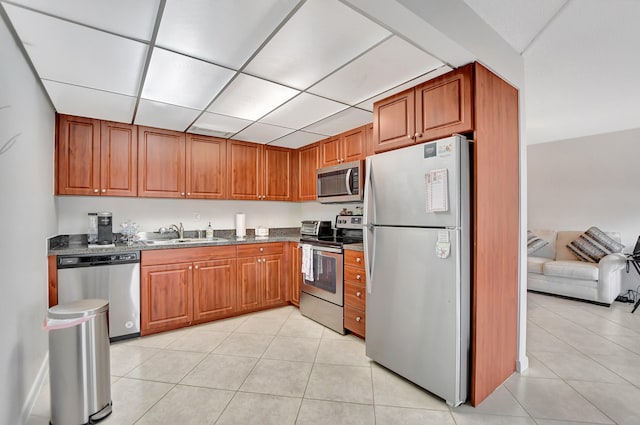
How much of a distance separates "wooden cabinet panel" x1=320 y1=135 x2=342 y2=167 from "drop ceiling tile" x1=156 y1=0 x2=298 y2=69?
76.1 inches

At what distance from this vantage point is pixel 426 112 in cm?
215

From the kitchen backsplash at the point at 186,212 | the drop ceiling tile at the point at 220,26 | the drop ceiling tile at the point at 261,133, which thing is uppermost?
the drop ceiling tile at the point at 220,26

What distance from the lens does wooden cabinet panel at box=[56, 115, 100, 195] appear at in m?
2.92

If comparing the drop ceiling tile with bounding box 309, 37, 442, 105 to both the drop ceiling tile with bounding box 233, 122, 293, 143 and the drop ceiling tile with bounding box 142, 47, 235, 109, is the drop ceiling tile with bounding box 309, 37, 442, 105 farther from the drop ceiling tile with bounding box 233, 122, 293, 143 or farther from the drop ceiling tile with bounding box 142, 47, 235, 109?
the drop ceiling tile with bounding box 233, 122, 293, 143

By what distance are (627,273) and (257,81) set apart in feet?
18.9

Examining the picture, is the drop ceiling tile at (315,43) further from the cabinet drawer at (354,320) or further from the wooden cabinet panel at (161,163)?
the cabinet drawer at (354,320)

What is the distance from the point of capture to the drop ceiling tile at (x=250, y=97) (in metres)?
2.33

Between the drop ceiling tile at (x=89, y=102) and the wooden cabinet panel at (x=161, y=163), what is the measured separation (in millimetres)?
374

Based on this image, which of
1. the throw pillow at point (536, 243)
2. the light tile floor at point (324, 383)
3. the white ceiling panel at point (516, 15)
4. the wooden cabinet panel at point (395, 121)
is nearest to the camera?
the white ceiling panel at point (516, 15)

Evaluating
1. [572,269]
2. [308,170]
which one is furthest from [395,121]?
[572,269]

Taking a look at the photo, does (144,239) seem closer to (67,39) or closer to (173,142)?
(173,142)

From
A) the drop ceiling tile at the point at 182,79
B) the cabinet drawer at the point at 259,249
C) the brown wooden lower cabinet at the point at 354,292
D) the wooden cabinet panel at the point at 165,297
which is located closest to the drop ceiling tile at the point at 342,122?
the drop ceiling tile at the point at 182,79

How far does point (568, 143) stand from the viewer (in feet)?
16.1

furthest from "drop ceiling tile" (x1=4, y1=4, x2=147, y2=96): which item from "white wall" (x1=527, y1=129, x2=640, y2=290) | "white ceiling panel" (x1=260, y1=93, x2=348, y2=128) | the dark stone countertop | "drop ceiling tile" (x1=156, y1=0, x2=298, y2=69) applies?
"white wall" (x1=527, y1=129, x2=640, y2=290)
